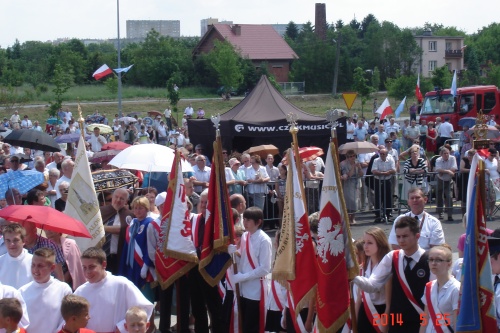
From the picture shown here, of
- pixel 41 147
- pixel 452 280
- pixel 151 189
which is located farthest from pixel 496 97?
pixel 452 280

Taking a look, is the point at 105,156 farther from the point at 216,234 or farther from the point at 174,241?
the point at 216,234

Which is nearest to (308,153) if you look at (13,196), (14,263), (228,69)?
(13,196)

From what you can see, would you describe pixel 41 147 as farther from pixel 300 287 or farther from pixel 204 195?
pixel 300 287

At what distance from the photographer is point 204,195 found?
936cm

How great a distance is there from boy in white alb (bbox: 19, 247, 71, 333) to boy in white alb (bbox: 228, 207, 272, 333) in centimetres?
216

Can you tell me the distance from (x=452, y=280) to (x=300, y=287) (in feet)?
5.44

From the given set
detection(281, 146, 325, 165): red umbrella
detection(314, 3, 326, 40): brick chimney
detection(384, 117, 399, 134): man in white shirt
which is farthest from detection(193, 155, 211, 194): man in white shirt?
detection(314, 3, 326, 40): brick chimney

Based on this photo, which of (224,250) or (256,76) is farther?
(256,76)

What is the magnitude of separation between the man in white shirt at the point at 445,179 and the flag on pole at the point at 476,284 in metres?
10.2

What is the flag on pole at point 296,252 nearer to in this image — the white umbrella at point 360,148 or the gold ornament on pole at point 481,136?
the gold ornament on pole at point 481,136

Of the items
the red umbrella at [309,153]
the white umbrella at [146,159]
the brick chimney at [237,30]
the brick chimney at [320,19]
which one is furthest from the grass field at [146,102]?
the brick chimney at [320,19]

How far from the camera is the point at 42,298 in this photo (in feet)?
22.7

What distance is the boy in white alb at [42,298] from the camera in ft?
22.6

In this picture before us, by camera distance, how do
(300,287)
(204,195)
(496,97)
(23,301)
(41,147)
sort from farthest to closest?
(496,97) < (41,147) < (204,195) < (300,287) < (23,301)
